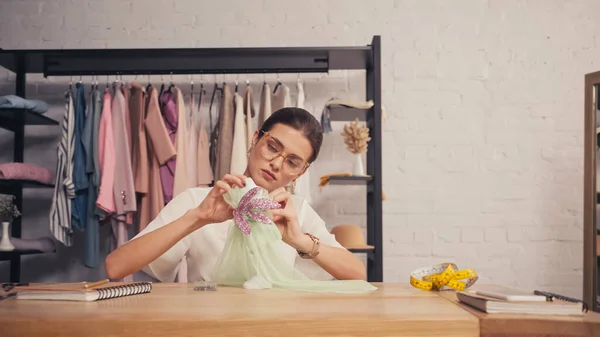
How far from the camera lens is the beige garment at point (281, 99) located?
3555 mm

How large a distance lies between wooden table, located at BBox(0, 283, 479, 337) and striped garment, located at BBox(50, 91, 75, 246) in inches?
87.7

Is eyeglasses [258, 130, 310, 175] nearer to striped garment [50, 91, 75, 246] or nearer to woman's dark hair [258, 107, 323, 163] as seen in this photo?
woman's dark hair [258, 107, 323, 163]

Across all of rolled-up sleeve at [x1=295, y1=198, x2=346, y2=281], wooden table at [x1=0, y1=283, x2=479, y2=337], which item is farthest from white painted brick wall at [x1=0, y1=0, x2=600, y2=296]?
wooden table at [x1=0, y1=283, x2=479, y2=337]

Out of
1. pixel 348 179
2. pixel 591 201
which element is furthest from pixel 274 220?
pixel 591 201

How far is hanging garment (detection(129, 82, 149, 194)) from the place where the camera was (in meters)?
3.42

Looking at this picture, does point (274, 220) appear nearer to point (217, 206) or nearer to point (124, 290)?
point (217, 206)

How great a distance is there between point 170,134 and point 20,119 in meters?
0.98

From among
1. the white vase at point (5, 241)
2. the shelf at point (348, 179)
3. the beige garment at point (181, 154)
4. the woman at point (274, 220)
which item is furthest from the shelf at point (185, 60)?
the woman at point (274, 220)

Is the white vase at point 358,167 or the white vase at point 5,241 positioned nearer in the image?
the white vase at point 5,241

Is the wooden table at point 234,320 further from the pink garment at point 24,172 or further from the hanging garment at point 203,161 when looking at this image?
the pink garment at point 24,172

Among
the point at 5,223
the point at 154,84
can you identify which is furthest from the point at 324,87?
the point at 5,223

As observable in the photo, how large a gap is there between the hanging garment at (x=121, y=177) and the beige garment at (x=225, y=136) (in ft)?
1.66

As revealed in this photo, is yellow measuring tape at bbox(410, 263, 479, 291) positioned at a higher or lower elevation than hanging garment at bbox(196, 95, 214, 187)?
lower

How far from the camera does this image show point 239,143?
135 inches
